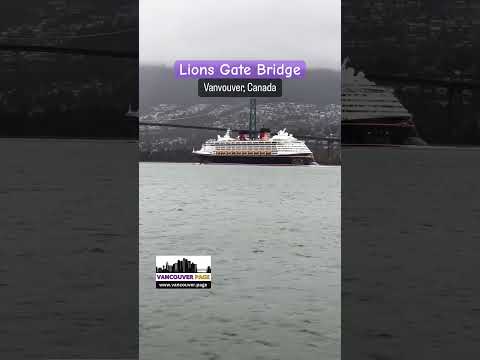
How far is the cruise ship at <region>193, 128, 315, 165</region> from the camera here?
17.1ft

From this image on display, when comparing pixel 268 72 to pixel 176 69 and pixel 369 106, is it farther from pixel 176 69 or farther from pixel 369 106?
pixel 369 106

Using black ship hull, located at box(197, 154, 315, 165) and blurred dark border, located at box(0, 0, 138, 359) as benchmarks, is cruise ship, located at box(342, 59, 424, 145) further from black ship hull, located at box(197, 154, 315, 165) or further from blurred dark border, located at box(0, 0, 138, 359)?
black ship hull, located at box(197, 154, 315, 165)

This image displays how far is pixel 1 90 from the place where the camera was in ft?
244

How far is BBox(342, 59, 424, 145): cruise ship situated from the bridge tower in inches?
1768

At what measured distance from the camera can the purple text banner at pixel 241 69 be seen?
14.7ft

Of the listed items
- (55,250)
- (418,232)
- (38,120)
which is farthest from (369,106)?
(55,250)

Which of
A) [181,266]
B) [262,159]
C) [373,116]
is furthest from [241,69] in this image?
[373,116]

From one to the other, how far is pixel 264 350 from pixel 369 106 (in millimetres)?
49074

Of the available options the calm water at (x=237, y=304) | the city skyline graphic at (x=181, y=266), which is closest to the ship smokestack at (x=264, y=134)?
the calm water at (x=237, y=304)

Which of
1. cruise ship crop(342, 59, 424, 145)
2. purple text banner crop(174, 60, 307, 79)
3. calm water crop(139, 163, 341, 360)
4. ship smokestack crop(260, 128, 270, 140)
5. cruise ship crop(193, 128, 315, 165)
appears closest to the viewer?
purple text banner crop(174, 60, 307, 79)

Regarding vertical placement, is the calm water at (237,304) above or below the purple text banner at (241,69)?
below

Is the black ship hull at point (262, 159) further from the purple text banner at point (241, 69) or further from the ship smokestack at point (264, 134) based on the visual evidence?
the purple text banner at point (241, 69)

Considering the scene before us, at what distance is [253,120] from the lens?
5.26 m

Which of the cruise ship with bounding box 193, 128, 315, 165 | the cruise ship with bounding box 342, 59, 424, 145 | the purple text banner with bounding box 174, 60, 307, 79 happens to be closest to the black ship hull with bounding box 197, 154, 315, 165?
the cruise ship with bounding box 193, 128, 315, 165
